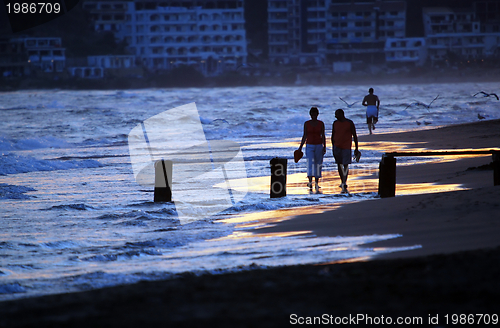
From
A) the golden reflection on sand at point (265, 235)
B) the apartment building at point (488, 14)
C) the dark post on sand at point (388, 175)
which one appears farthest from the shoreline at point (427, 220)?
the apartment building at point (488, 14)

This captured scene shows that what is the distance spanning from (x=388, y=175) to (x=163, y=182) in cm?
333

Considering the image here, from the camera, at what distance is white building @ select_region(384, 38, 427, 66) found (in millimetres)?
110750

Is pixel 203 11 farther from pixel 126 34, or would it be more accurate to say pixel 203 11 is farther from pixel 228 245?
pixel 228 245

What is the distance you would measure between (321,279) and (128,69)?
10712 cm

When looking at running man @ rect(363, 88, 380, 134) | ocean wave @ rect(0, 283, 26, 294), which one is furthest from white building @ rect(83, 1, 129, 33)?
ocean wave @ rect(0, 283, 26, 294)

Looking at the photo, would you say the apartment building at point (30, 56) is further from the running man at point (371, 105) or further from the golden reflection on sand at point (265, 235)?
the golden reflection on sand at point (265, 235)

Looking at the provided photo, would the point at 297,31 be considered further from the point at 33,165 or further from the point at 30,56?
the point at 33,165

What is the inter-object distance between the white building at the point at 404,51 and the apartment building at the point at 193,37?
85.6 ft

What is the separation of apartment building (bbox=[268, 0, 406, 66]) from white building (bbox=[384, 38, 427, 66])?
2.54m

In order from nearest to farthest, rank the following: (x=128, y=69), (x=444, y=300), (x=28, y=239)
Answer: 1. (x=444, y=300)
2. (x=28, y=239)
3. (x=128, y=69)

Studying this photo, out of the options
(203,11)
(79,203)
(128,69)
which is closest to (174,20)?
(203,11)

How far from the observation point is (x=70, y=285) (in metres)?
4.98

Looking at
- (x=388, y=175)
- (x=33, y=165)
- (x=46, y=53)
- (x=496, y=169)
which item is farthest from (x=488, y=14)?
(x=388, y=175)

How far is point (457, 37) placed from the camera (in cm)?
11288
